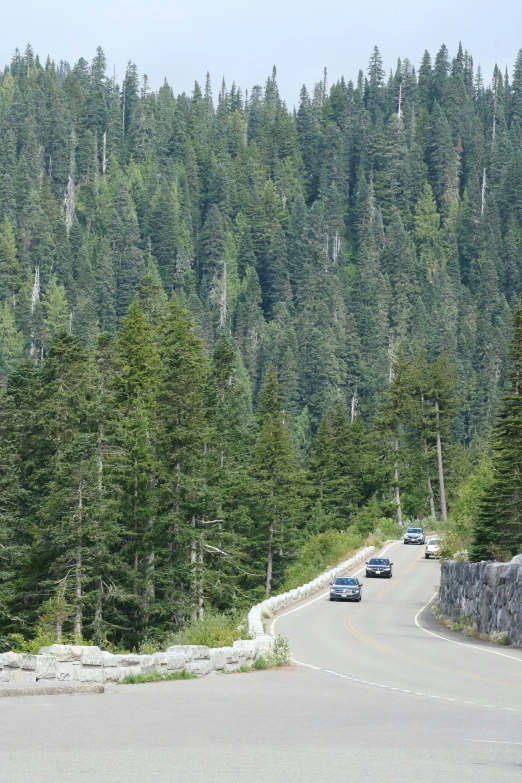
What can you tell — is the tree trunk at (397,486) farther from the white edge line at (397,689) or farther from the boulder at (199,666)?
the boulder at (199,666)

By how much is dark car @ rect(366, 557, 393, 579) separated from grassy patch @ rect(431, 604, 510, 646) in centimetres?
1798

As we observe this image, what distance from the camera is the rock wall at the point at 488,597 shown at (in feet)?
101

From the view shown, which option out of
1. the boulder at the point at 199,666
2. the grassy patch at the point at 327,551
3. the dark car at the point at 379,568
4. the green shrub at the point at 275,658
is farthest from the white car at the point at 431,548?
the boulder at the point at 199,666

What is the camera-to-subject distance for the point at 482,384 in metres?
158

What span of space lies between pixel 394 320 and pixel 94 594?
463 ft

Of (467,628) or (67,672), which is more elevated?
(67,672)

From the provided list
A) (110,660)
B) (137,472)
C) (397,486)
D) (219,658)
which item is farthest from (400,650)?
(397,486)

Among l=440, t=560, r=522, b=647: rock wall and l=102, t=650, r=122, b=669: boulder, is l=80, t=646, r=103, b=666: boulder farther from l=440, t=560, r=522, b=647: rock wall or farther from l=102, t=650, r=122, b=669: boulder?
l=440, t=560, r=522, b=647: rock wall

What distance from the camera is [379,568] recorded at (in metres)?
61.8

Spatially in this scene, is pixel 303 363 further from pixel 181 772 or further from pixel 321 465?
pixel 181 772

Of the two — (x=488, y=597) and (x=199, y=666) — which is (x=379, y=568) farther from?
(x=199, y=666)

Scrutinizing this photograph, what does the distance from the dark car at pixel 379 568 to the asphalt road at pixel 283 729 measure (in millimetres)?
36945

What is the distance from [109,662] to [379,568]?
148ft

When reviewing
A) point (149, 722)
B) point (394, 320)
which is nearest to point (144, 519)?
point (149, 722)
